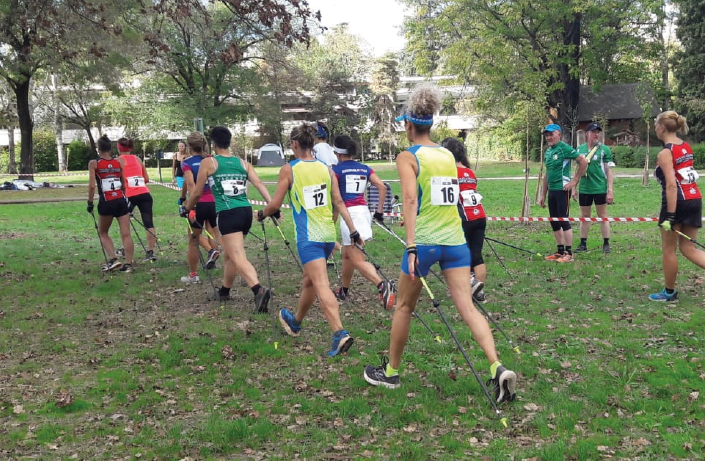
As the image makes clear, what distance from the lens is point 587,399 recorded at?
459 cm

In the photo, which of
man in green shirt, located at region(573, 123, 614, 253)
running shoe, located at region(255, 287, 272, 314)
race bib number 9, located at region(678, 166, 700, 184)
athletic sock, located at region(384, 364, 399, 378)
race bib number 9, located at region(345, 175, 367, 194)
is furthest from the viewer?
man in green shirt, located at region(573, 123, 614, 253)

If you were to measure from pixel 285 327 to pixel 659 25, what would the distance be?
1204 inches

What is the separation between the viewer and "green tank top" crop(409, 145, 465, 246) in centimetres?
439

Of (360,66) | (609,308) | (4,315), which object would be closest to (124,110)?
(360,66)

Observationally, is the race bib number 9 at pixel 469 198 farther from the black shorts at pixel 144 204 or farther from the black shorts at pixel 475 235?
the black shorts at pixel 144 204

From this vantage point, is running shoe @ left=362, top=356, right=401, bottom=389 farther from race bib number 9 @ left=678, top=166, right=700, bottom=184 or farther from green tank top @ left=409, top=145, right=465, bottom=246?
race bib number 9 @ left=678, top=166, right=700, bottom=184

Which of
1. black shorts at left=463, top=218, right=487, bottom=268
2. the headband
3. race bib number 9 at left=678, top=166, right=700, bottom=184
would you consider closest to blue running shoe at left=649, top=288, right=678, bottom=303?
race bib number 9 at left=678, top=166, right=700, bottom=184

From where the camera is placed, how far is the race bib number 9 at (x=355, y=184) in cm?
718

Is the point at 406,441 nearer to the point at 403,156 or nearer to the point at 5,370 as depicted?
the point at 403,156

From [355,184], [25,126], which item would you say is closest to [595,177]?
[355,184]

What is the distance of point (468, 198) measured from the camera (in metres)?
6.88

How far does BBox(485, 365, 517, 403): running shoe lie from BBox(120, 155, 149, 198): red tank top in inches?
291

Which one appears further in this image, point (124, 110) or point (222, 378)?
point (124, 110)

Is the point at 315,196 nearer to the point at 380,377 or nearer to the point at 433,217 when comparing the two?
the point at 433,217
